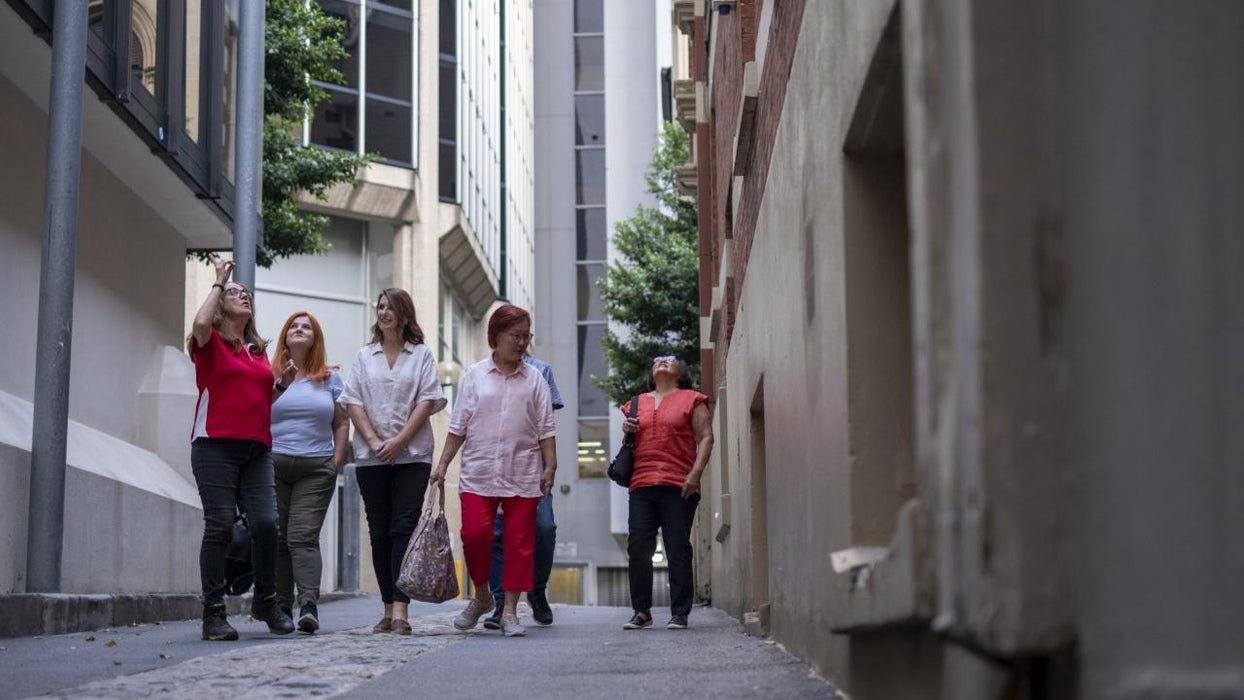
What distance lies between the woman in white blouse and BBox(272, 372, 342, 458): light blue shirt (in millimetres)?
159

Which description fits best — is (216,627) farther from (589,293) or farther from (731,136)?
(589,293)

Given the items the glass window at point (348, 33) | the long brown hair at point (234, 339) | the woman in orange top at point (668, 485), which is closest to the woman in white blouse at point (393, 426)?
the long brown hair at point (234, 339)

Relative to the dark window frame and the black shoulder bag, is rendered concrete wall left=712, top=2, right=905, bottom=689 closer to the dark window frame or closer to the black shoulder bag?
the black shoulder bag

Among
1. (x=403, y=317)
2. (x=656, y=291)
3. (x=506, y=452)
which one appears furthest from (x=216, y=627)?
(x=656, y=291)

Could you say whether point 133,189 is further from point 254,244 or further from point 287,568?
point 287,568

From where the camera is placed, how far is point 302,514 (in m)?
8.95

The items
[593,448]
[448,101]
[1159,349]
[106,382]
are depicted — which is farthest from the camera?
[593,448]

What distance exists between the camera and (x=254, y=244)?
14.2 meters

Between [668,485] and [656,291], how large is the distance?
66.3ft

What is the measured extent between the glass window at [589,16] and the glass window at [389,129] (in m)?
22.1

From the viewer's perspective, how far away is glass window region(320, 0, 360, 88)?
29.8 meters

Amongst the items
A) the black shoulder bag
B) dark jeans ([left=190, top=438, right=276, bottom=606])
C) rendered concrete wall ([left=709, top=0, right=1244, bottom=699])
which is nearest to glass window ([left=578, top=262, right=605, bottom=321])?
the black shoulder bag

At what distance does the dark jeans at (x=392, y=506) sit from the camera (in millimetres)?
8867

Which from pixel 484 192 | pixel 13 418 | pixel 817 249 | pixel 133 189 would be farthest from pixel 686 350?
pixel 817 249
